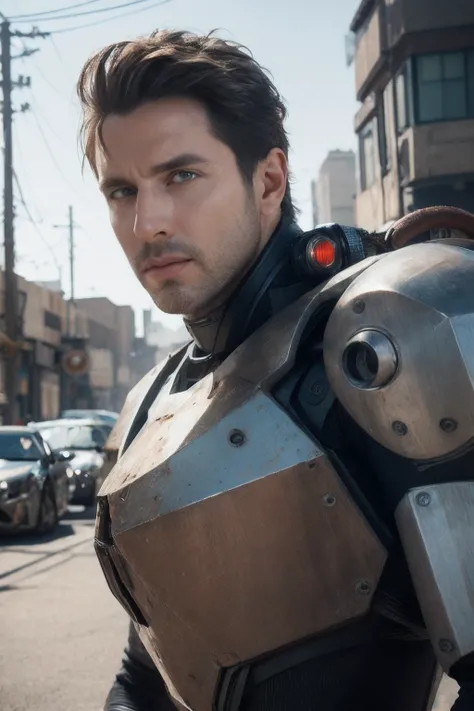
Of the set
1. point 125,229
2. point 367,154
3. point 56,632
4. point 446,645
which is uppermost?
A: point 367,154

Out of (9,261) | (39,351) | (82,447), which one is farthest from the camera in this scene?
(39,351)

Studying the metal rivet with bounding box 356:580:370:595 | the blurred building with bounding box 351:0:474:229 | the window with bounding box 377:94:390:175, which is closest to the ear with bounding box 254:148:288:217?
the metal rivet with bounding box 356:580:370:595

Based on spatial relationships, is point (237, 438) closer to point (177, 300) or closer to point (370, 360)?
point (370, 360)

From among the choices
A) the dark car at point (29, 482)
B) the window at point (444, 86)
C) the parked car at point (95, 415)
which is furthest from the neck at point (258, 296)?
the parked car at point (95, 415)

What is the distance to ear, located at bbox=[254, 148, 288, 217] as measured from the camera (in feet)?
5.96

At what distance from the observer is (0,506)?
36.5ft

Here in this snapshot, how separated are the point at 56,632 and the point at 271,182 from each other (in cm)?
501

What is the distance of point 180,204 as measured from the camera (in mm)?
1697

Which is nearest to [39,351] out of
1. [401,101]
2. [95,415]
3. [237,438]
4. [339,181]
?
[95,415]

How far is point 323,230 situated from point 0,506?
992 centimetres

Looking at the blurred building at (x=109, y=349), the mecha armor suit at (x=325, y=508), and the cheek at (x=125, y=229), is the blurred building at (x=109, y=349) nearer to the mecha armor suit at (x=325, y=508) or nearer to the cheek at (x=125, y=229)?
the cheek at (x=125, y=229)

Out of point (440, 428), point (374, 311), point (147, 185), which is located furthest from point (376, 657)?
point (147, 185)

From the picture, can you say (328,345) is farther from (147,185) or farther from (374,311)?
(147,185)

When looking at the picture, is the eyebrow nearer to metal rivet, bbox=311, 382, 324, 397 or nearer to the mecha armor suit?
the mecha armor suit
